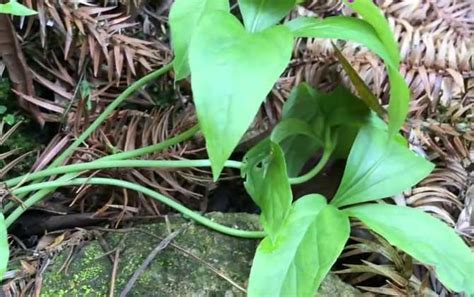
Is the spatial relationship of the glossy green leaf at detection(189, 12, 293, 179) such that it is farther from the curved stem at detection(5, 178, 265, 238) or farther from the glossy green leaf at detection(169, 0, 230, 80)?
the curved stem at detection(5, 178, 265, 238)

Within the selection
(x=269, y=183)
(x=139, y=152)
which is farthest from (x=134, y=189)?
(x=269, y=183)

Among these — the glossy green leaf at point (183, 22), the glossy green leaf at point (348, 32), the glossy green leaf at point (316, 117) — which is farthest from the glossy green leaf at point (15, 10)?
the glossy green leaf at point (316, 117)

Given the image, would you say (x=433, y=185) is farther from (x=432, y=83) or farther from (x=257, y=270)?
(x=257, y=270)

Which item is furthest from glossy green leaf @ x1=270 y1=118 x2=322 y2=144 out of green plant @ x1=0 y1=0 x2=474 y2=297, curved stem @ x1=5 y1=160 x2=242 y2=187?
A: curved stem @ x1=5 y1=160 x2=242 y2=187

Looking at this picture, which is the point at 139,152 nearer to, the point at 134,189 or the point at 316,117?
the point at 134,189

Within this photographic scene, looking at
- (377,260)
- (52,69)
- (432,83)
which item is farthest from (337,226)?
(52,69)

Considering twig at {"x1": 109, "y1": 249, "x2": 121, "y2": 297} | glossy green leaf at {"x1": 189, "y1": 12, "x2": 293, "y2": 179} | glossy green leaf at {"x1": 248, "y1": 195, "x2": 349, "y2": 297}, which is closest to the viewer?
glossy green leaf at {"x1": 189, "y1": 12, "x2": 293, "y2": 179}

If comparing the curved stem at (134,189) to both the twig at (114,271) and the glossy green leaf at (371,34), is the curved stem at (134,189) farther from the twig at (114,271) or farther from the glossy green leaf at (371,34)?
the glossy green leaf at (371,34)
